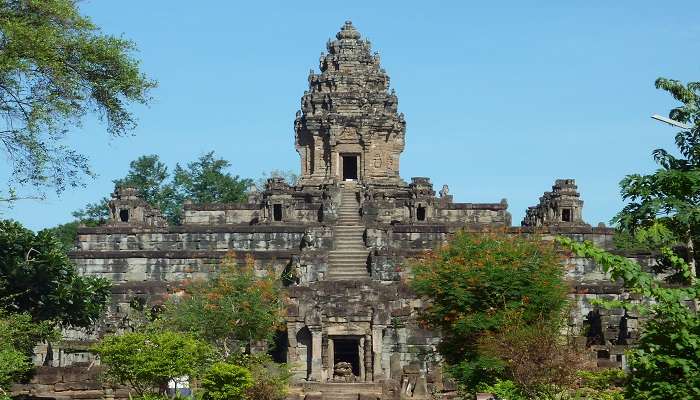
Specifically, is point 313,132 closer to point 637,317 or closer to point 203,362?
point 637,317

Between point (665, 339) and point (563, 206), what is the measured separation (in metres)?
36.8

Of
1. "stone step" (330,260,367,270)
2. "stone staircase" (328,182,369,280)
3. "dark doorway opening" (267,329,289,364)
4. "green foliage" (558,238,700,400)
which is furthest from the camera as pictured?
"stone step" (330,260,367,270)

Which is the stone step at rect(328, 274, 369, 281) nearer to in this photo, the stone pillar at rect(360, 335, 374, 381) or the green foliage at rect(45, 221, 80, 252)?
the stone pillar at rect(360, 335, 374, 381)

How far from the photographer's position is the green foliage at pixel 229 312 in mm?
32719

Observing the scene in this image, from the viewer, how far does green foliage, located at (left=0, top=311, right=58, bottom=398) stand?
25.2m

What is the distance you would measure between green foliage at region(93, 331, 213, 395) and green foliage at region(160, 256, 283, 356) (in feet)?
13.7

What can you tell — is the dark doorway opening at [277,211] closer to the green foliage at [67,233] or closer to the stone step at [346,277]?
the stone step at [346,277]

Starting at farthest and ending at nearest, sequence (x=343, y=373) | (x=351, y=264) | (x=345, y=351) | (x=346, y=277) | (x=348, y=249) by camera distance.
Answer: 1. (x=348, y=249)
2. (x=351, y=264)
3. (x=346, y=277)
4. (x=345, y=351)
5. (x=343, y=373)

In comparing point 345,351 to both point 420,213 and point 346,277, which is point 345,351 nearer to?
point 346,277

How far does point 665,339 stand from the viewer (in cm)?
1429

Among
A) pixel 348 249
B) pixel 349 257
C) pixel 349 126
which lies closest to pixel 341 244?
pixel 348 249

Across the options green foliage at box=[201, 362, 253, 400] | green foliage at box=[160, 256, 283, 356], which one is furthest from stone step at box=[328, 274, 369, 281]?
green foliage at box=[201, 362, 253, 400]

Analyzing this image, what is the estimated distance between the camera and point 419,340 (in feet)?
122

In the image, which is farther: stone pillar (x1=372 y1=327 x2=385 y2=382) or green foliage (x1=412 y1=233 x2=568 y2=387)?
stone pillar (x1=372 y1=327 x2=385 y2=382)
